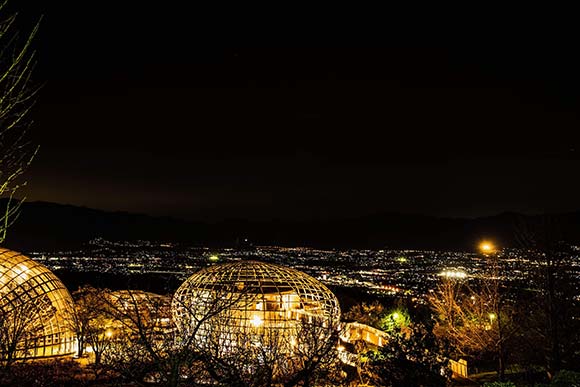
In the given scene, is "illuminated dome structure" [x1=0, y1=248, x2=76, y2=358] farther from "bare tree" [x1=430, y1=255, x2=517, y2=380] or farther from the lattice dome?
"bare tree" [x1=430, y1=255, x2=517, y2=380]

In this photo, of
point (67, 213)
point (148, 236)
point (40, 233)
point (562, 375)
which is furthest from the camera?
point (148, 236)

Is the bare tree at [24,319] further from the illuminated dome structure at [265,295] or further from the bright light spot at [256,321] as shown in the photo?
the bright light spot at [256,321]

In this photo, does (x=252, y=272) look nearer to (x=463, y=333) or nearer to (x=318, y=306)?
(x=318, y=306)

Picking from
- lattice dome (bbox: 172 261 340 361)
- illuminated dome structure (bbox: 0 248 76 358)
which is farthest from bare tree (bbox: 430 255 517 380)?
illuminated dome structure (bbox: 0 248 76 358)

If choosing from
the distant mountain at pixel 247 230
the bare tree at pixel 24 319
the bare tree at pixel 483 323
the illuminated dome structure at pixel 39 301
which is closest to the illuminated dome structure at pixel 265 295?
the illuminated dome structure at pixel 39 301

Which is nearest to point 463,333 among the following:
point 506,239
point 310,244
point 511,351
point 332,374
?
point 511,351

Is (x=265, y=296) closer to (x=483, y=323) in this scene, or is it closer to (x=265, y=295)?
(x=265, y=295)
